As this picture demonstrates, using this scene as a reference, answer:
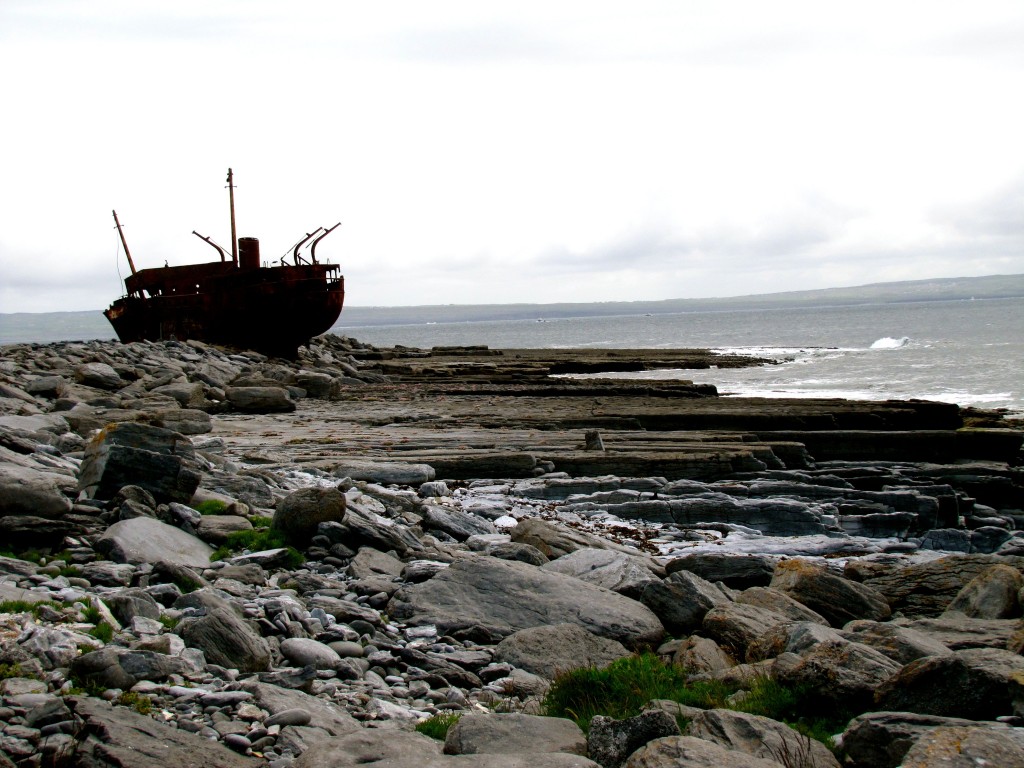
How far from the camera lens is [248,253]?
3550 centimetres

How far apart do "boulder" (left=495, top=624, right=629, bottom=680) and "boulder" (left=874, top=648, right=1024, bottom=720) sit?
1664 mm

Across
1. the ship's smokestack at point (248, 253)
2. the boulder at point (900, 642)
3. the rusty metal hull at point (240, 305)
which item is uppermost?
the ship's smokestack at point (248, 253)

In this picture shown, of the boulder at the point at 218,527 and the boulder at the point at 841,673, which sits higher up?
the boulder at the point at 218,527

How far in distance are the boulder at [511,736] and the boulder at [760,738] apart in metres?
0.52

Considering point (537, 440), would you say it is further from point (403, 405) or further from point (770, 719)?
point (770, 719)

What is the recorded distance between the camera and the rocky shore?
4070mm

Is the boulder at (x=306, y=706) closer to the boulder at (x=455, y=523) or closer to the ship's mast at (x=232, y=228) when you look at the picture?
the boulder at (x=455, y=523)

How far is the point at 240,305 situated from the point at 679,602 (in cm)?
2896

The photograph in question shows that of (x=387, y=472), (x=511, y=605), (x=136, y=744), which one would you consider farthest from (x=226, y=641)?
(x=387, y=472)

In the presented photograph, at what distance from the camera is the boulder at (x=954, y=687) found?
424 cm

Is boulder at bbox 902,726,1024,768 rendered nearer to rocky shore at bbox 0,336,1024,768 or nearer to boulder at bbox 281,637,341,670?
rocky shore at bbox 0,336,1024,768

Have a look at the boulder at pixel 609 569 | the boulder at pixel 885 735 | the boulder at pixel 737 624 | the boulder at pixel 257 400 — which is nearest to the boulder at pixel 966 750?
the boulder at pixel 885 735

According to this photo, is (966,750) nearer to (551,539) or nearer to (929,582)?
(929,582)

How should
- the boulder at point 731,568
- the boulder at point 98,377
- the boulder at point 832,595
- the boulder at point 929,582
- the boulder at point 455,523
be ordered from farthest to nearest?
1. the boulder at point 98,377
2. the boulder at point 455,523
3. the boulder at point 731,568
4. the boulder at point 929,582
5. the boulder at point 832,595
